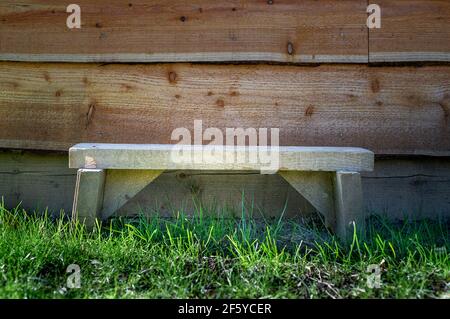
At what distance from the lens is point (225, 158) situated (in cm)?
231

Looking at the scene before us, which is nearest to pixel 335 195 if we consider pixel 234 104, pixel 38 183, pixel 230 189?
pixel 230 189

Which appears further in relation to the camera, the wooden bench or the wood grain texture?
the wood grain texture

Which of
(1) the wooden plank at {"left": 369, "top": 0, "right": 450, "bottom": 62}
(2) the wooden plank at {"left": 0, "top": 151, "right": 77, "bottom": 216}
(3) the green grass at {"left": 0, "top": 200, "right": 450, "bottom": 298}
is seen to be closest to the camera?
(3) the green grass at {"left": 0, "top": 200, "right": 450, "bottom": 298}

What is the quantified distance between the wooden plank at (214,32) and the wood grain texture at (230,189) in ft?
2.17

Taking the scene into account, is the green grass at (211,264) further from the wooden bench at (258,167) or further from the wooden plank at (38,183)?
the wooden plank at (38,183)

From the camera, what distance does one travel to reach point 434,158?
2824mm

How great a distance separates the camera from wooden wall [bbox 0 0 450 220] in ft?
9.12

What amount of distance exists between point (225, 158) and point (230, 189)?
59 centimetres

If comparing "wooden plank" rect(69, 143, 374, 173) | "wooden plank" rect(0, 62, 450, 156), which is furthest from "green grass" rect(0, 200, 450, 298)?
"wooden plank" rect(0, 62, 450, 156)

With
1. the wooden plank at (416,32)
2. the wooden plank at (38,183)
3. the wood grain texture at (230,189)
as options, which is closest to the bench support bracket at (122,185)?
the wood grain texture at (230,189)

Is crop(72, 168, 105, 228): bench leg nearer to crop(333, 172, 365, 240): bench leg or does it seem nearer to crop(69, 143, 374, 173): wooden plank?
crop(69, 143, 374, 173): wooden plank

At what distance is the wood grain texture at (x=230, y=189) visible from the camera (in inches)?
112

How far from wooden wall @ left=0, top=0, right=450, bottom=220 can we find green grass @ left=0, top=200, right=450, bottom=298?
1.54 feet

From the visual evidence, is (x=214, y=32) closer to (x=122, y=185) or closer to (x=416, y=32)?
(x=122, y=185)
